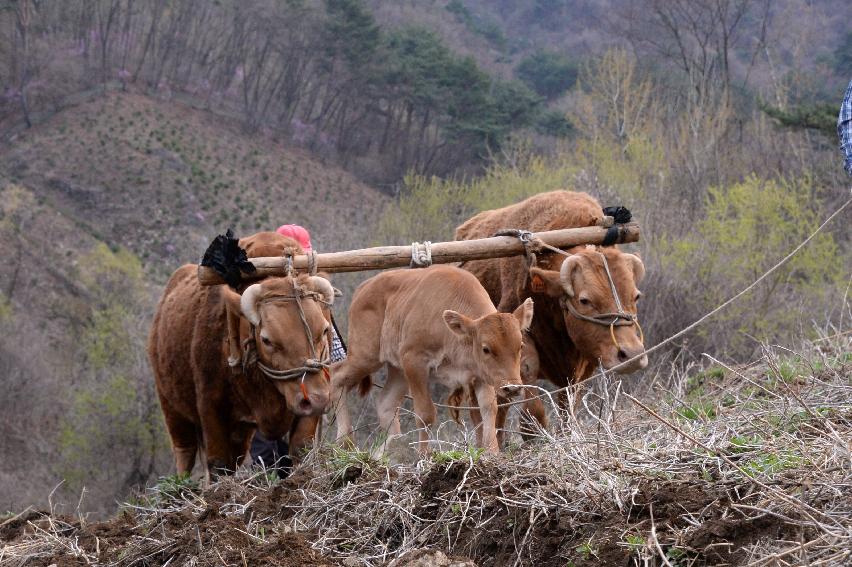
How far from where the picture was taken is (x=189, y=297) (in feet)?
31.4

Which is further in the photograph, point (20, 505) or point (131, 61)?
point (131, 61)

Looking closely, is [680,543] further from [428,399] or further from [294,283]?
[428,399]

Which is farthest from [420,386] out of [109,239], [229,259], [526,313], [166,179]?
[166,179]

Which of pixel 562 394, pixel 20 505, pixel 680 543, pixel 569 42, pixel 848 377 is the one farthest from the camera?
pixel 569 42

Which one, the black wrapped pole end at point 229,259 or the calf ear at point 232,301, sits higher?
the black wrapped pole end at point 229,259

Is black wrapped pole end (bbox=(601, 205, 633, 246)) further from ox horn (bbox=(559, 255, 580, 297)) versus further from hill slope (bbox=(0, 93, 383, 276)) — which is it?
hill slope (bbox=(0, 93, 383, 276))

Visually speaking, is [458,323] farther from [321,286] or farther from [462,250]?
[321,286]

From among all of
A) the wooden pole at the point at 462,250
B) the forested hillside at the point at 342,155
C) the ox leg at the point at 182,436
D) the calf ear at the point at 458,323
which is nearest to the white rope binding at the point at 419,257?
the wooden pole at the point at 462,250

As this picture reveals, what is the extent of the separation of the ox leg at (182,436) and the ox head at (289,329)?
187cm

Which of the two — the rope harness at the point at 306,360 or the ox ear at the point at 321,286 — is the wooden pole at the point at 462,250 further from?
the rope harness at the point at 306,360

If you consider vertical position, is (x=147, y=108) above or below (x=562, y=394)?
below

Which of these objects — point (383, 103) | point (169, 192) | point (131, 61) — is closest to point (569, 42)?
point (383, 103)

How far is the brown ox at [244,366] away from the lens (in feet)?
27.2

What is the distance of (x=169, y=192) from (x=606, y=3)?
57099mm
